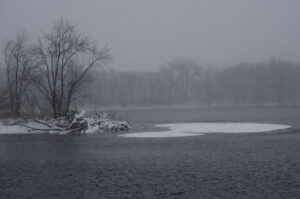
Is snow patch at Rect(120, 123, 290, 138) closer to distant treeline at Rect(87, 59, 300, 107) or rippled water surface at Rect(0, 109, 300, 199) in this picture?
rippled water surface at Rect(0, 109, 300, 199)

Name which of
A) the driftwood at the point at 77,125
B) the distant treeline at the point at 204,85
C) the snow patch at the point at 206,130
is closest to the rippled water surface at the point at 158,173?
the snow patch at the point at 206,130

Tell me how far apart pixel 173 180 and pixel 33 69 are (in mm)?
37869

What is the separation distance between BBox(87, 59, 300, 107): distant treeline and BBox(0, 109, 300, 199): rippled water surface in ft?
280

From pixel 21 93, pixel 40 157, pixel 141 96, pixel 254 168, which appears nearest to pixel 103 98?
pixel 141 96

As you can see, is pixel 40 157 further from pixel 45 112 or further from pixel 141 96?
pixel 141 96

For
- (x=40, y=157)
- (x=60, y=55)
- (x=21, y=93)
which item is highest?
(x=60, y=55)

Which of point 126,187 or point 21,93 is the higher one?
point 21,93

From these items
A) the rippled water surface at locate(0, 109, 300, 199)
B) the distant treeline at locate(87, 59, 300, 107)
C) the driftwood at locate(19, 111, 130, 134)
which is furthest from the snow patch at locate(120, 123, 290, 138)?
the distant treeline at locate(87, 59, 300, 107)

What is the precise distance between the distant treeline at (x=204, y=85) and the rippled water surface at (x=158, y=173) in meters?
85.5

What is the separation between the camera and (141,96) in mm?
122312

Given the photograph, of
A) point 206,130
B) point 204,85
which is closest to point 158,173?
point 206,130

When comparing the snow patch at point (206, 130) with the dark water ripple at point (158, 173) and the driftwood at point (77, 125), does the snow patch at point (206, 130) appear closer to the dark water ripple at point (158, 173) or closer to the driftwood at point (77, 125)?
the driftwood at point (77, 125)

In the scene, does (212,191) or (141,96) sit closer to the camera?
(212,191)

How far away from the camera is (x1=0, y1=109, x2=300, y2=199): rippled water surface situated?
1067 cm
